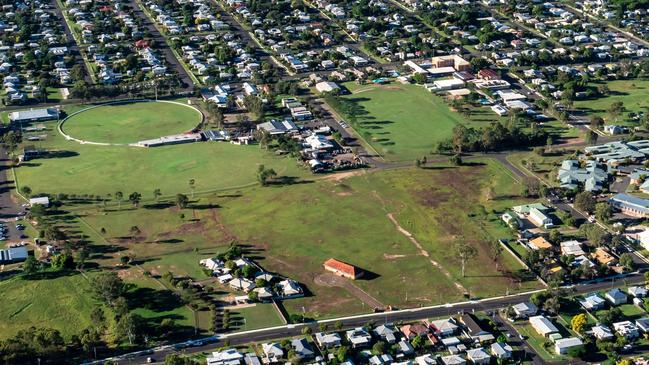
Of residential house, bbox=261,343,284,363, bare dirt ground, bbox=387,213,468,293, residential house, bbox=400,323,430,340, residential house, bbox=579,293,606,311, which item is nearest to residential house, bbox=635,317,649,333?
residential house, bbox=579,293,606,311

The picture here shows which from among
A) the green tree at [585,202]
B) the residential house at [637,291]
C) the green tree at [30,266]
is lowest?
the green tree at [30,266]

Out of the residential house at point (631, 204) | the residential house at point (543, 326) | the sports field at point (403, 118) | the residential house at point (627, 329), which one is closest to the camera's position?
the residential house at point (627, 329)

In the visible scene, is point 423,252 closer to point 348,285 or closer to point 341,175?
point 348,285

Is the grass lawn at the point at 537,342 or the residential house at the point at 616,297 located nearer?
the grass lawn at the point at 537,342

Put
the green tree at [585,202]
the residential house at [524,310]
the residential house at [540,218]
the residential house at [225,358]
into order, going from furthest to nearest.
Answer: the green tree at [585,202] < the residential house at [540,218] < the residential house at [524,310] < the residential house at [225,358]

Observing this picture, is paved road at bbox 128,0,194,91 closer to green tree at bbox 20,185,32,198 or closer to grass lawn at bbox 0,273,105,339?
green tree at bbox 20,185,32,198

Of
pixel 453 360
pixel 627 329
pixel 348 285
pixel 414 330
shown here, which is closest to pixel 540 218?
pixel 627 329

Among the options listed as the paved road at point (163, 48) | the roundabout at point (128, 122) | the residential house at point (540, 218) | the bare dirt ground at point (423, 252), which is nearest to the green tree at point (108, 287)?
the bare dirt ground at point (423, 252)

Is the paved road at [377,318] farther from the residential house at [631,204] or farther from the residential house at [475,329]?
the residential house at [631,204]
